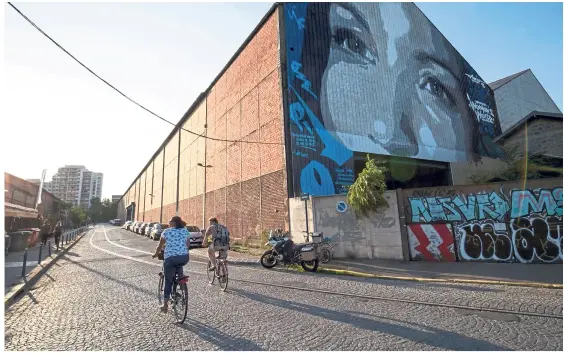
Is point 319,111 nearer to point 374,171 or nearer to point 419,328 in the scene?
point 374,171

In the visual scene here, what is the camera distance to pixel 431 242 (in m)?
10.7

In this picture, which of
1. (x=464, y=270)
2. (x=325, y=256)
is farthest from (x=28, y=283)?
(x=464, y=270)

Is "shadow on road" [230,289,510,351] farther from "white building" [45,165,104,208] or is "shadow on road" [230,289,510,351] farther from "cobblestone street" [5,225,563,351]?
"white building" [45,165,104,208]

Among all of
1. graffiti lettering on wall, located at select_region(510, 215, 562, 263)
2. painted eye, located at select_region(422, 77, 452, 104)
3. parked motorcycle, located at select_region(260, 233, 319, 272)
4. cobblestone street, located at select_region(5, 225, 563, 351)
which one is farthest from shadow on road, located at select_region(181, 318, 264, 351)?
painted eye, located at select_region(422, 77, 452, 104)

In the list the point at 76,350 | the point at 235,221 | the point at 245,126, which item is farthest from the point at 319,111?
the point at 76,350

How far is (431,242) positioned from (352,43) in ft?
50.0

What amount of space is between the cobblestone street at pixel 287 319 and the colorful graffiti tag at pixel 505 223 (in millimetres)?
3123

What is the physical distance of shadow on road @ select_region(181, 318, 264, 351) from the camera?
12.5 feet

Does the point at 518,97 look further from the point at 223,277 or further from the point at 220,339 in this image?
the point at 220,339

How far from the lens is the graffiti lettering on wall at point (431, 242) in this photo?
10391 mm

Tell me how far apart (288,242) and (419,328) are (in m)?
6.25

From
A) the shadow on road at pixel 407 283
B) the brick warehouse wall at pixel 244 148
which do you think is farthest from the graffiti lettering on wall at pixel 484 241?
the brick warehouse wall at pixel 244 148

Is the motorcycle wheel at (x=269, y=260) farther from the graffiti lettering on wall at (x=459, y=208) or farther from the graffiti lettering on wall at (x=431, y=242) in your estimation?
the graffiti lettering on wall at (x=459, y=208)

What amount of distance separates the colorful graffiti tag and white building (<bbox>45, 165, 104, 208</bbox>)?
532 ft
